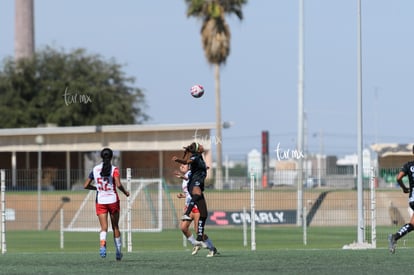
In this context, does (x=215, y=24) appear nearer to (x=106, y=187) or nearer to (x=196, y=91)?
(x=196, y=91)

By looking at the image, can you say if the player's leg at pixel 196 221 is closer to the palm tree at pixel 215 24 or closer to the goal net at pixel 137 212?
the goal net at pixel 137 212

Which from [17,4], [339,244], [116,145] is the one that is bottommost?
[339,244]

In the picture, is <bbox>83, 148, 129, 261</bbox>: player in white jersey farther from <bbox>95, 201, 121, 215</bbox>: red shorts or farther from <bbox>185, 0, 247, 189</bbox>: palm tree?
<bbox>185, 0, 247, 189</bbox>: palm tree

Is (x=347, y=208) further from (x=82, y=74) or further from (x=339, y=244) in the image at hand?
(x=82, y=74)

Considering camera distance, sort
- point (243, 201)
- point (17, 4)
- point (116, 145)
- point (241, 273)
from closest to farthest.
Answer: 1. point (241, 273)
2. point (243, 201)
3. point (116, 145)
4. point (17, 4)

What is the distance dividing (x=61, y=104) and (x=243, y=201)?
106ft

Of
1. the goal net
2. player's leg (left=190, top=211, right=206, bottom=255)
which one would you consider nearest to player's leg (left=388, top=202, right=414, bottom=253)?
player's leg (left=190, top=211, right=206, bottom=255)

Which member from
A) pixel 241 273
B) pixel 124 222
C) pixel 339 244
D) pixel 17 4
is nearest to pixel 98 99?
pixel 17 4

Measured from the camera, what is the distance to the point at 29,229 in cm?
4484

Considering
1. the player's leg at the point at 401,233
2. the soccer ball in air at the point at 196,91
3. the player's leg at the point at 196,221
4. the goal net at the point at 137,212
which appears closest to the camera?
the player's leg at the point at 401,233

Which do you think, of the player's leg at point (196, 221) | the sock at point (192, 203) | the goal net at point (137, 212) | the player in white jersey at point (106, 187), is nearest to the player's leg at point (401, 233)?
the player's leg at point (196, 221)

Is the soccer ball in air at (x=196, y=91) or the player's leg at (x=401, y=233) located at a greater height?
the soccer ball in air at (x=196, y=91)

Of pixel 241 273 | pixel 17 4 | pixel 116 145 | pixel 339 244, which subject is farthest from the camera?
pixel 17 4

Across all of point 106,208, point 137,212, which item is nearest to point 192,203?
point 106,208
